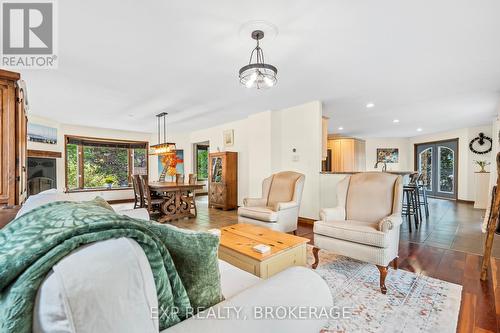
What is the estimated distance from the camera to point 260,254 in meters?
1.77

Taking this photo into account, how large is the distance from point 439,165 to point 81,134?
11286 millimetres

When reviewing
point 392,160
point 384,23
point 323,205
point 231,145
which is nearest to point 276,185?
point 323,205

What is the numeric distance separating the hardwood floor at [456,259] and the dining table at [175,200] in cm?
24

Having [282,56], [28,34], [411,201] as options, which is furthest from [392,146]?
[28,34]

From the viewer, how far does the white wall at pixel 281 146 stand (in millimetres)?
4422

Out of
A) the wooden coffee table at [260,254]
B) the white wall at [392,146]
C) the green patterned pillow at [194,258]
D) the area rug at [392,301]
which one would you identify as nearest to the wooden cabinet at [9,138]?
the wooden coffee table at [260,254]

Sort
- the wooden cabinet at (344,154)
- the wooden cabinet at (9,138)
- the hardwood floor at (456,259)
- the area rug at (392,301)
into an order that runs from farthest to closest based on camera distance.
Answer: the wooden cabinet at (344,154) < the wooden cabinet at (9,138) < the hardwood floor at (456,259) < the area rug at (392,301)

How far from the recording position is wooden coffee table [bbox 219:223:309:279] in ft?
5.69

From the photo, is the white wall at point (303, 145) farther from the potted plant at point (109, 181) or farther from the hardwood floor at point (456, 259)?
the potted plant at point (109, 181)

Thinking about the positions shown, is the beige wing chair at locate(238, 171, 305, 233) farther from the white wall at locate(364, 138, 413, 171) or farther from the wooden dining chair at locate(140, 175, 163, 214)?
the white wall at locate(364, 138, 413, 171)

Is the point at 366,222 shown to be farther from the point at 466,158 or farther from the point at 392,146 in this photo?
the point at 392,146

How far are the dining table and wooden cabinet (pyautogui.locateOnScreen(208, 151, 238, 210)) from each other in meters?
0.92

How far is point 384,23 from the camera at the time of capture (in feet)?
6.48

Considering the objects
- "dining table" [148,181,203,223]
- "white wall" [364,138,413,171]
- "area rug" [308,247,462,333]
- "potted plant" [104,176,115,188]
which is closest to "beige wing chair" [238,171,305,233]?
"area rug" [308,247,462,333]
